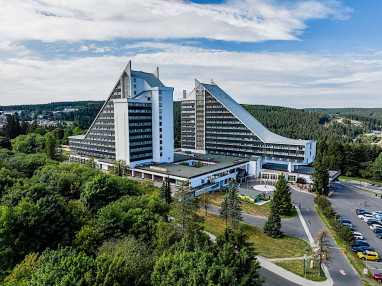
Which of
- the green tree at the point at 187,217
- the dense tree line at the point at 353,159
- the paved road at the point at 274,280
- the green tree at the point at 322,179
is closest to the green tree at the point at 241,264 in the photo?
the green tree at the point at 187,217

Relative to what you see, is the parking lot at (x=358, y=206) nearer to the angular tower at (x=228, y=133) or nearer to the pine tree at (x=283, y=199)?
the pine tree at (x=283, y=199)

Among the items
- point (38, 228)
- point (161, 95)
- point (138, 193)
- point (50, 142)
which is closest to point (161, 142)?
point (161, 95)

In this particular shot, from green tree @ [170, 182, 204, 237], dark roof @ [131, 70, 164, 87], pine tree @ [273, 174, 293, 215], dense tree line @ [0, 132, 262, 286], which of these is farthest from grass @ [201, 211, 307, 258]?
dark roof @ [131, 70, 164, 87]

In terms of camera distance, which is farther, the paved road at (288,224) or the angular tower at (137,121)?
the angular tower at (137,121)

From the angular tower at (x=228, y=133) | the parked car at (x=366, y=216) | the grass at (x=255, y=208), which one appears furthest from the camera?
the angular tower at (x=228, y=133)

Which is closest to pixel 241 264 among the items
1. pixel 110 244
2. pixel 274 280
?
pixel 274 280

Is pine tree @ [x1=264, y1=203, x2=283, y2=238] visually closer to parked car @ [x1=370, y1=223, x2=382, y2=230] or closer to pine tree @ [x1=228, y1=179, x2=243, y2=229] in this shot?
pine tree @ [x1=228, y1=179, x2=243, y2=229]
